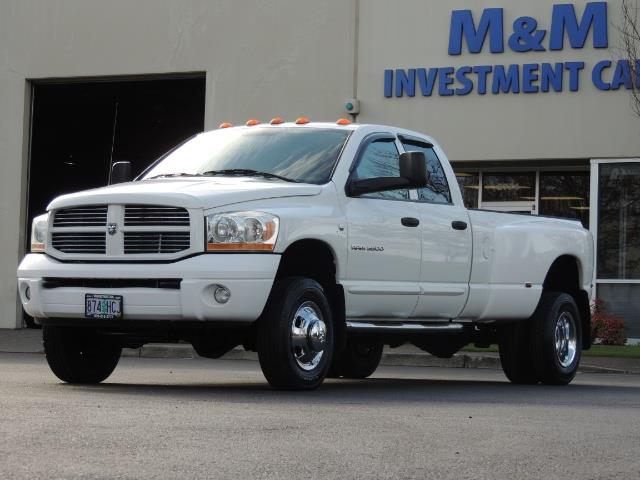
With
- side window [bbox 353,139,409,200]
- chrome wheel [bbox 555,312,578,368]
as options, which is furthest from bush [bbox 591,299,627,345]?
side window [bbox 353,139,409,200]

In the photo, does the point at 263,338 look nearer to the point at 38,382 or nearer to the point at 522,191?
the point at 38,382

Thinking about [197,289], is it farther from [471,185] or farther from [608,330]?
[471,185]

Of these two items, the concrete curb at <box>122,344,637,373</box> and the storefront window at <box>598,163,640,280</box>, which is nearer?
the concrete curb at <box>122,344,637,373</box>

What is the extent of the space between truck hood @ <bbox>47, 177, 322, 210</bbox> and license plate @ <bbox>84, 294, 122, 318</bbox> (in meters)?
0.71

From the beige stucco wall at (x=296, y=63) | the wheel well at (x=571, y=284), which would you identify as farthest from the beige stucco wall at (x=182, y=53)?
the wheel well at (x=571, y=284)

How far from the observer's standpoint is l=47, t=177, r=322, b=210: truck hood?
33.3ft

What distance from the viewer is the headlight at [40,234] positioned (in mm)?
10875

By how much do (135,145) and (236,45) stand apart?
324 inches

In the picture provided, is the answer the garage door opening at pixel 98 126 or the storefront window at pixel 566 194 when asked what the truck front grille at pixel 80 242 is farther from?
the garage door opening at pixel 98 126

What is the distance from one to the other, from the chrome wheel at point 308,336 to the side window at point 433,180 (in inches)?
76.4

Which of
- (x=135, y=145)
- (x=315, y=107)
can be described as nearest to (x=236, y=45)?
(x=315, y=107)

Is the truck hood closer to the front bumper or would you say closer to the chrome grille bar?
the chrome grille bar

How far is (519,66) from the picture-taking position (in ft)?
75.7

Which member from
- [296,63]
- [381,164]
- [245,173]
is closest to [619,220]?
[296,63]
